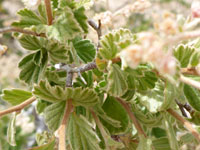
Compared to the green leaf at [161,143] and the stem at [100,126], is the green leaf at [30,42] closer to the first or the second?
the stem at [100,126]

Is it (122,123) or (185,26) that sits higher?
(185,26)

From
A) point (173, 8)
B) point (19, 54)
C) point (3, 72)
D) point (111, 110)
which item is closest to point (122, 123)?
point (111, 110)

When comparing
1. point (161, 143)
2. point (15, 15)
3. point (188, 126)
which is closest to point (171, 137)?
point (188, 126)

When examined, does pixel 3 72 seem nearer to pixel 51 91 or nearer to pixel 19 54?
pixel 19 54

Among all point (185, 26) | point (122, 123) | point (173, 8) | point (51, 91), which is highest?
point (185, 26)

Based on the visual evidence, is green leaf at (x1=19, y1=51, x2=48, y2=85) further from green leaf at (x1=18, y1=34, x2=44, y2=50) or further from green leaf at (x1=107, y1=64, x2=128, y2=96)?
green leaf at (x1=107, y1=64, x2=128, y2=96)

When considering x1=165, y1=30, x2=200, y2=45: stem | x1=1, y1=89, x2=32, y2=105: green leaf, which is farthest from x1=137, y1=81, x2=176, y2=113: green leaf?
x1=1, y1=89, x2=32, y2=105: green leaf

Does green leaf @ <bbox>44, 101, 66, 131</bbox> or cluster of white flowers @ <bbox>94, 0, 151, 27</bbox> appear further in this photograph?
cluster of white flowers @ <bbox>94, 0, 151, 27</bbox>
